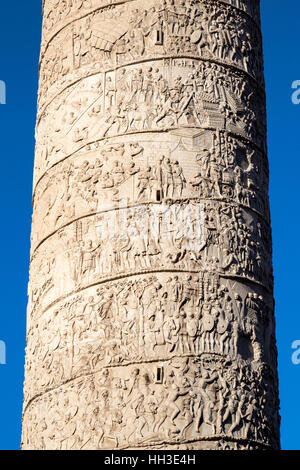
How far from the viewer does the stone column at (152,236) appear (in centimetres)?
668

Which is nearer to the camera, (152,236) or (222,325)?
(222,325)

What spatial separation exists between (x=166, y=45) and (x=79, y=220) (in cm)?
121

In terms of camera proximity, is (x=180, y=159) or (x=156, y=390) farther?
(x=180, y=159)

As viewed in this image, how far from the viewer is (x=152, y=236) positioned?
698cm

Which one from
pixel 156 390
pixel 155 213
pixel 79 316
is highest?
pixel 155 213

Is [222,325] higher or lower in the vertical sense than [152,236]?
lower

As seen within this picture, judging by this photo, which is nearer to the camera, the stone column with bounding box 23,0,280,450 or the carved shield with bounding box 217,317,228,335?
the stone column with bounding box 23,0,280,450

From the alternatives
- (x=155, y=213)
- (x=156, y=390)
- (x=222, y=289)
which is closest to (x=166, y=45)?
(x=155, y=213)

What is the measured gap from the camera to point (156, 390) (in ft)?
21.7

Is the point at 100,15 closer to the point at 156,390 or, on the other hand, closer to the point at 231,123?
the point at 231,123

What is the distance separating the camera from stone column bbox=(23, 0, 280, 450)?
21.9 feet

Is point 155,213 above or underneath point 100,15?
underneath

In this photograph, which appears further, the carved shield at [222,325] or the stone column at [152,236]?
the carved shield at [222,325]
